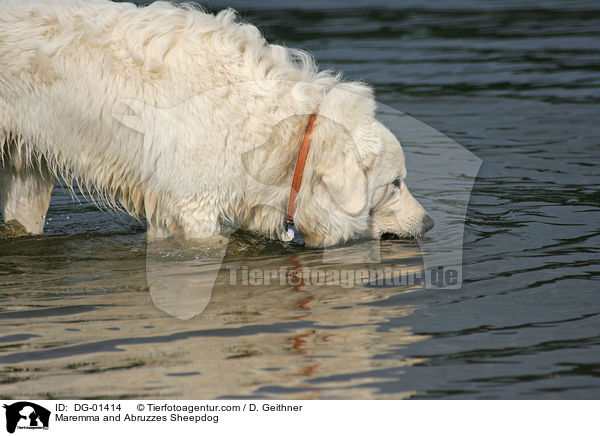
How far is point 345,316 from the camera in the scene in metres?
4.60

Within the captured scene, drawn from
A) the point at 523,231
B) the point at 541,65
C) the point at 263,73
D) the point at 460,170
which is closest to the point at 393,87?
the point at 541,65

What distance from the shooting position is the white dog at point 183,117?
509cm

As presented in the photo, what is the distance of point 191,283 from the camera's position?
17.0 ft

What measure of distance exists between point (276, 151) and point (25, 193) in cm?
202

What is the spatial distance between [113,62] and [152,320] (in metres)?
1.66

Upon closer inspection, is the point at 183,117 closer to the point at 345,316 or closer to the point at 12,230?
the point at 345,316

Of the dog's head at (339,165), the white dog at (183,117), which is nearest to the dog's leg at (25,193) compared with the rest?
the white dog at (183,117)

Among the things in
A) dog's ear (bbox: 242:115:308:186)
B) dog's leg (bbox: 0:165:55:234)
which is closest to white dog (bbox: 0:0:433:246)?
dog's ear (bbox: 242:115:308:186)

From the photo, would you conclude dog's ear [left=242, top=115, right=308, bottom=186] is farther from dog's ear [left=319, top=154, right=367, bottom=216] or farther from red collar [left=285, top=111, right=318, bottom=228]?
dog's ear [left=319, top=154, right=367, bottom=216]

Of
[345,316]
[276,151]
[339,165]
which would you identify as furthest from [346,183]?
[345,316]

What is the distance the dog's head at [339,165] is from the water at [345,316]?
10.7 inches

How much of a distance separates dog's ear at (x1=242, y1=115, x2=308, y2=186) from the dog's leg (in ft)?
5.41
